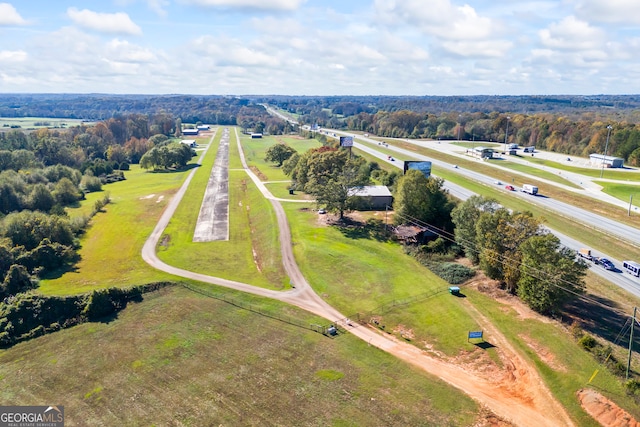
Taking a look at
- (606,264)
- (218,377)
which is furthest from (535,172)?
(218,377)

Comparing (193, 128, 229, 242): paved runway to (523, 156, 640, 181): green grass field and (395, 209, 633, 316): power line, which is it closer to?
(395, 209, 633, 316): power line

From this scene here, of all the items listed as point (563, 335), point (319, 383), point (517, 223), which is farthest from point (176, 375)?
point (517, 223)

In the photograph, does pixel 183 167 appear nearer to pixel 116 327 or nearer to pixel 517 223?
pixel 116 327

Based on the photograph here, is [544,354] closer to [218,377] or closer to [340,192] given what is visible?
[218,377]

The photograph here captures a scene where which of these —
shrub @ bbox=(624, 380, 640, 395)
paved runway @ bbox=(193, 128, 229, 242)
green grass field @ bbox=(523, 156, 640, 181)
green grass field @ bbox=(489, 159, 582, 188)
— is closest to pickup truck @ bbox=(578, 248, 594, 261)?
shrub @ bbox=(624, 380, 640, 395)

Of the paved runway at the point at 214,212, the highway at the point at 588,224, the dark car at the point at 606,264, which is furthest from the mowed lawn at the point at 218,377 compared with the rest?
the dark car at the point at 606,264
